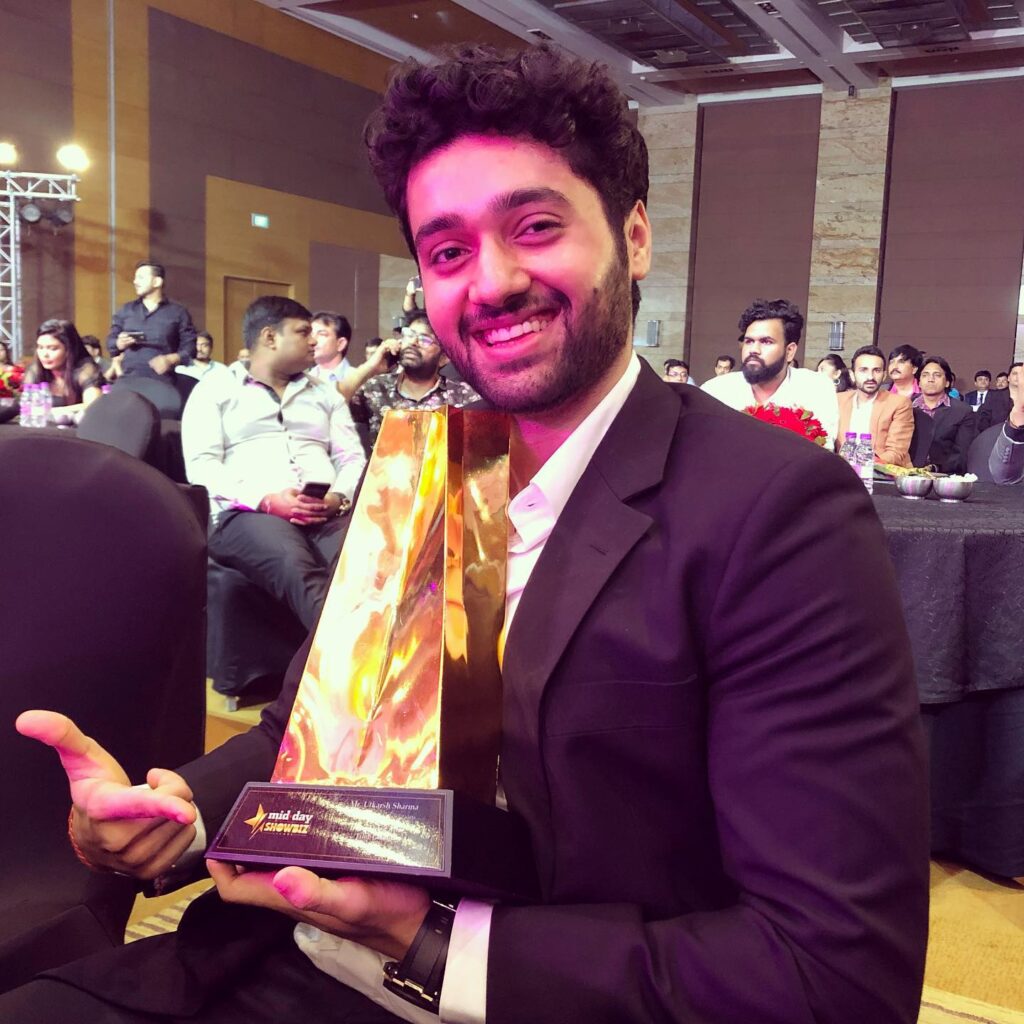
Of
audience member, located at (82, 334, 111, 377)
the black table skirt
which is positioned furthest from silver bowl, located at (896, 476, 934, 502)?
audience member, located at (82, 334, 111, 377)

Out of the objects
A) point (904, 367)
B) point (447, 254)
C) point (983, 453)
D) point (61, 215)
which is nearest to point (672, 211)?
point (904, 367)

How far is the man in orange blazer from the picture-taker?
5086mm

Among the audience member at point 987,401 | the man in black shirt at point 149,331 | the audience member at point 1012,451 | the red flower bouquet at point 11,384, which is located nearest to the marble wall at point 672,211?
the audience member at point 987,401

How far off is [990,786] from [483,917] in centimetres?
192

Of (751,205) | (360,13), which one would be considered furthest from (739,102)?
(360,13)

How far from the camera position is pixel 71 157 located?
27.2ft

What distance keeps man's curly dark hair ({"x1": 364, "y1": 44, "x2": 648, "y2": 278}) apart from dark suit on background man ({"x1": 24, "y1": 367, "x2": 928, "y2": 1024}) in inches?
11.1

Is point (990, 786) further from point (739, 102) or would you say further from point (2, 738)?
point (739, 102)

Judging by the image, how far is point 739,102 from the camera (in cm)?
1173

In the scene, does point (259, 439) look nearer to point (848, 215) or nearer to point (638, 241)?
point (638, 241)

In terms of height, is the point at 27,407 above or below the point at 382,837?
above

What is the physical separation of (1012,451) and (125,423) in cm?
305

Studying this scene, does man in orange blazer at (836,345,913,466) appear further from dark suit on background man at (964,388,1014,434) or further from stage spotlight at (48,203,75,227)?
stage spotlight at (48,203,75,227)

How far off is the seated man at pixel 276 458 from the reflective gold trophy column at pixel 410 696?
1960 millimetres
